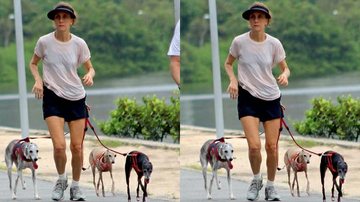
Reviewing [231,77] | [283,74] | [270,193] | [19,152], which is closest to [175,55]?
[231,77]

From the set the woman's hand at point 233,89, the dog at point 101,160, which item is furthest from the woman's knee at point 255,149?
the dog at point 101,160

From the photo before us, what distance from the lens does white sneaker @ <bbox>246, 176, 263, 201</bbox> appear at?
802 centimetres

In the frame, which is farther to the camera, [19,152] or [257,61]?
[19,152]

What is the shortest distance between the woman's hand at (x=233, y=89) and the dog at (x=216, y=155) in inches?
16.7

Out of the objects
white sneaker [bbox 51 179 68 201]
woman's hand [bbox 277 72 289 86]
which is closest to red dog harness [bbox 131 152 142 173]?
white sneaker [bbox 51 179 68 201]

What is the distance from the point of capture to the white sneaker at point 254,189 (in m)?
8.02

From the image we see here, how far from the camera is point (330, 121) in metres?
8.02

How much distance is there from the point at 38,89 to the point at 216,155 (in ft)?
4.52

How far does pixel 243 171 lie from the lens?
26.4 feet

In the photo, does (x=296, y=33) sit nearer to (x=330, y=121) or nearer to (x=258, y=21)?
(x=258, y=21)

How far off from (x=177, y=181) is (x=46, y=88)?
1.17 m

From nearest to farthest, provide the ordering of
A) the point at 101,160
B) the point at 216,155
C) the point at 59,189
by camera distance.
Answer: the point at 216,155, the point at 101,160, the point at 59,189

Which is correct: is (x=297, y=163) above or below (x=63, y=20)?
below

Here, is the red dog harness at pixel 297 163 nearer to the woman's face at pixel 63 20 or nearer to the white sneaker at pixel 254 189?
the white sneaker at pixel 254 189
